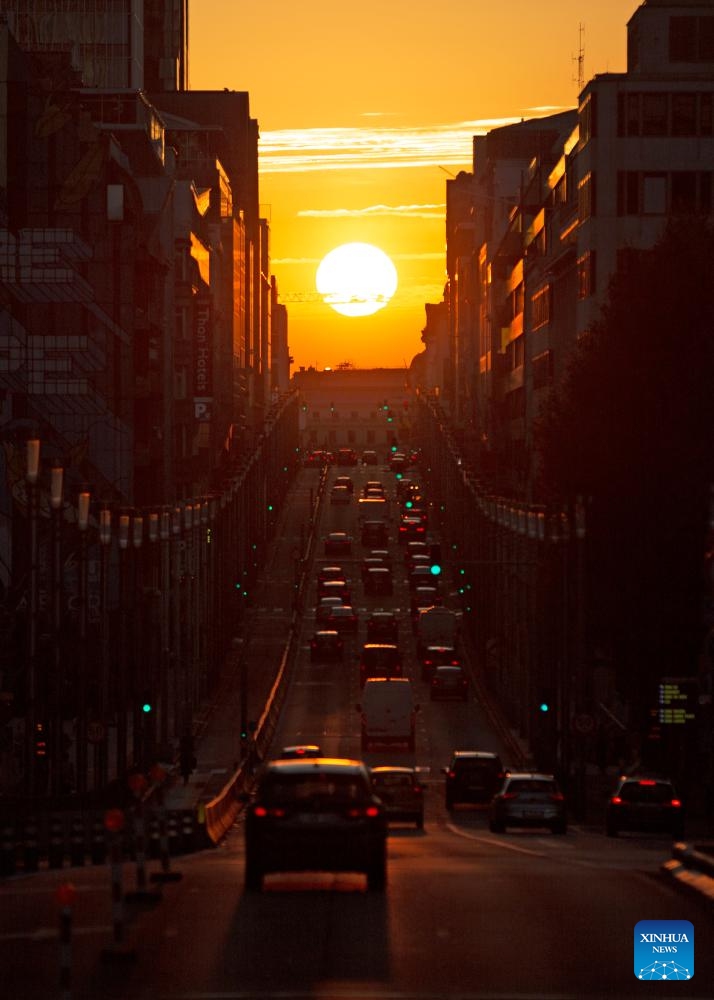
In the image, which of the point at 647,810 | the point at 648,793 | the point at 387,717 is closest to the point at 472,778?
the point at 648,793

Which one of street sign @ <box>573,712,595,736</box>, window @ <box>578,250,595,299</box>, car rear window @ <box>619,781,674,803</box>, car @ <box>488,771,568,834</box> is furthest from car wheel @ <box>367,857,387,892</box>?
window @ <box>578,250,595,299</box>

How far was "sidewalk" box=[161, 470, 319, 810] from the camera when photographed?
68.2 meters

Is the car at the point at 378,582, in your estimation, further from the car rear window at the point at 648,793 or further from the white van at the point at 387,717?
the car rear window at the point at 648,793

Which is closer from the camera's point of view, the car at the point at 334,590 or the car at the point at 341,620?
the car at the point at 341,620

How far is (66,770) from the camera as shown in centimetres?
6519

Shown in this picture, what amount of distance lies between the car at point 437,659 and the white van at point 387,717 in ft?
75.9

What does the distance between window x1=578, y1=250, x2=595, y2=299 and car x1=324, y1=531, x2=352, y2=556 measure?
56.1 m

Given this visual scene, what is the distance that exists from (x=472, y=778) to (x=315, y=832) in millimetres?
32367

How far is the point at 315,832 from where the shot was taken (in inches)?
917

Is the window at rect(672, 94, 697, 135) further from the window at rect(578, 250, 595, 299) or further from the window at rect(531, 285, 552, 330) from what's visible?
the window at rect(531, 285, 552, 330)

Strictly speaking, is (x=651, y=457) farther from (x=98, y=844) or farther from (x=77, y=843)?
(x=77, y=843)

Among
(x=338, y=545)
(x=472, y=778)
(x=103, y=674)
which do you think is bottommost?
(x=472, y=778)

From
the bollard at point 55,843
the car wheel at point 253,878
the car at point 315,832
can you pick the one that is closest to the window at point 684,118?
the bollard at point 55,843

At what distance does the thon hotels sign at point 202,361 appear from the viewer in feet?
473
